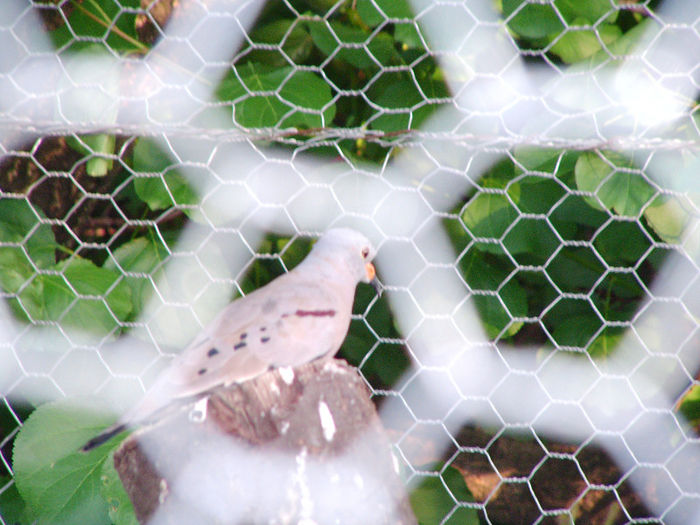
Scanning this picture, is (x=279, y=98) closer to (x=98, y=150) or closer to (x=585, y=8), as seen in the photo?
(x=98, y=150)

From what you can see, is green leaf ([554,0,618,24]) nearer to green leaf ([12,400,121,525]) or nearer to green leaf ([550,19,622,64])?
green leaf ([550,19,622,64])

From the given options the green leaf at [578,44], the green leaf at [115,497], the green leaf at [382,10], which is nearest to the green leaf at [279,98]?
the green leaf at [382,10]

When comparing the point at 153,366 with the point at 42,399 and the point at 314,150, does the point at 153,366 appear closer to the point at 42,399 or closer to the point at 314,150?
the point at 42,399

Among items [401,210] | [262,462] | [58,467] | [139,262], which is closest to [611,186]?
[401,210]

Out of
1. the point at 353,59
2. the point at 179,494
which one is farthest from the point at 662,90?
the point at 179,494

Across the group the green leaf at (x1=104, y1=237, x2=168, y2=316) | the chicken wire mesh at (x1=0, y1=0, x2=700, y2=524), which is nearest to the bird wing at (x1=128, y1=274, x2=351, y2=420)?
the chicken wire mesh at (x1=0, y1=0, x2=700, y2=524)

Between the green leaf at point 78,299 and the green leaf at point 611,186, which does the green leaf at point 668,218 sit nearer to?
the green leaf at point 611,186
